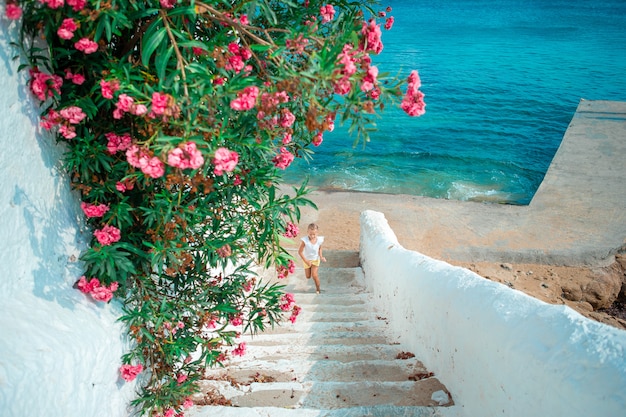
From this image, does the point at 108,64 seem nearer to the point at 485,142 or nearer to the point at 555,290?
the point at 555,290

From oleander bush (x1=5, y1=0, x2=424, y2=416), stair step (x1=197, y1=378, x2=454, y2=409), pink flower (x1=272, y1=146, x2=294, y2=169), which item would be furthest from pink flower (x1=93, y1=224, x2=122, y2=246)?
stair step (x1=197, y1=378, x2=454, y2=409)

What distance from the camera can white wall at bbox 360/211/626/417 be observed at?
2660 millimetres

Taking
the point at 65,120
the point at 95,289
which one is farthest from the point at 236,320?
the point at 65,120

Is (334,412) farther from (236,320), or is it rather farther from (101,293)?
(101,293)

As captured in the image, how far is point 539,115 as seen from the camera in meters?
22.0

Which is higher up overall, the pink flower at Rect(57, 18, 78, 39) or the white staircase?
the pink flower at Rect(57, 18, 78, 39)

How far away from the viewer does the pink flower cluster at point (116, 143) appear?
129 inches

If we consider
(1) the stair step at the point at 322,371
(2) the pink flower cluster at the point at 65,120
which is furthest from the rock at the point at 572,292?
(2) the pink flower cluster at the point at 65,120

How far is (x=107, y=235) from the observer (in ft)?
11.3

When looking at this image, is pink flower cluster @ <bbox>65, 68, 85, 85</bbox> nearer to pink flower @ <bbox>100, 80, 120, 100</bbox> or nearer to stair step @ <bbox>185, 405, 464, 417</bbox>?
pink flower @ <bbox>100, 80, 120, 100</bbox>

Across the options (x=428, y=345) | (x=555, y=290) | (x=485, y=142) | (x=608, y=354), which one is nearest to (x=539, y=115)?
(x=485, y=142)

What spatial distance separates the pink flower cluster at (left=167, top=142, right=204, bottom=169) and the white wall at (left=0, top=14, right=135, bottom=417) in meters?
1.04

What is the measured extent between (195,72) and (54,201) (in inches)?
49.4

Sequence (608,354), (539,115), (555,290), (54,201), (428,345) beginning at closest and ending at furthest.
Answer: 1. (608,354)
2. (54,201)
3. (428,345)
4. (555,290)
5. (539,115)
